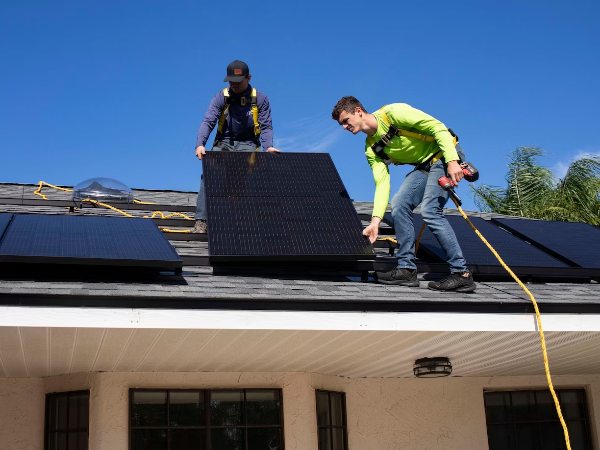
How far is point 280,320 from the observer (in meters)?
5.69

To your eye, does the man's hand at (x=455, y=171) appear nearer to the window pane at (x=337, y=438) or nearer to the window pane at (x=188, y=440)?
the window pane at (x=337, y=438)

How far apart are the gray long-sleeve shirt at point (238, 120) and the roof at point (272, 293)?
1721 millimetres

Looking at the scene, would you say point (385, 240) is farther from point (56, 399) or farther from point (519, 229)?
point (56, 399)

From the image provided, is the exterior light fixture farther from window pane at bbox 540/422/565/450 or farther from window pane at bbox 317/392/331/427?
window pane at bbox 540/422/565/450

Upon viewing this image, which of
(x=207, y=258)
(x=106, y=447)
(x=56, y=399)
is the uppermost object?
(x=207, y=258)

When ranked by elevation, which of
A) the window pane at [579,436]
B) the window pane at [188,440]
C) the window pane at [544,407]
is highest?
the window pane at [544,407]

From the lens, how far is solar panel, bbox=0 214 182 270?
19.1 ft

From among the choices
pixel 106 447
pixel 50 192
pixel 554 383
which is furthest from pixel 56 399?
pixel 554 383

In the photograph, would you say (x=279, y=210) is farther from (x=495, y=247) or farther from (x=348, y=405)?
(x=348, y=405)

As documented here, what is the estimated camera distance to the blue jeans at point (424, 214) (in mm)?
6773

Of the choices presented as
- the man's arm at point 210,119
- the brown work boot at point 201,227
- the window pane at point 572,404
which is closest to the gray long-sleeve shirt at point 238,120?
the man's arm at point 210,119

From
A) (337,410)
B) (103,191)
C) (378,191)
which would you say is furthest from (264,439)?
(103,191)

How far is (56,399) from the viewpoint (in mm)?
7551

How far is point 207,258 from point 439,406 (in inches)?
132
